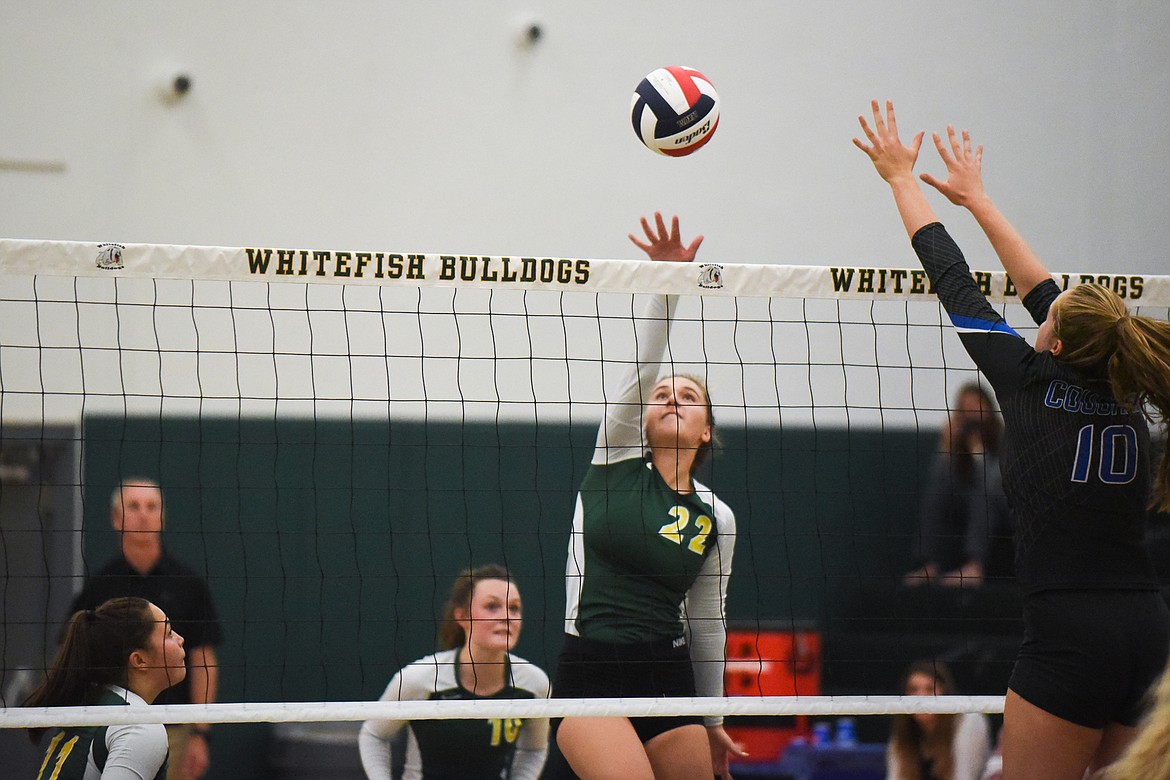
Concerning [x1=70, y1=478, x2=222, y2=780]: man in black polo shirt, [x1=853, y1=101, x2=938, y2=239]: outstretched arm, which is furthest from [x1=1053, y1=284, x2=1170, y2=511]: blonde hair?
[x1=70, y1=478, x2=222, y2=780]: man in black polo shirt

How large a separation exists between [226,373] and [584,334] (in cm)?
191

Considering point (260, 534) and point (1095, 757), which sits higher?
point (260, 534)

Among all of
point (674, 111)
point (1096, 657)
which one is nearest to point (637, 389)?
point (674, 111)

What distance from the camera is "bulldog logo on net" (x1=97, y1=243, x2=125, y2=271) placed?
334 cm

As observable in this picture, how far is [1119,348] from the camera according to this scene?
2.51 metres

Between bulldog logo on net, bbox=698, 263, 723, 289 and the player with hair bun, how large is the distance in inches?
38.3

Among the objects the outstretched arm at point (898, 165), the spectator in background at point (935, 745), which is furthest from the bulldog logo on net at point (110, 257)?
the spectator in background at point (935, 745)

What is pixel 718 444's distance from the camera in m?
4.07

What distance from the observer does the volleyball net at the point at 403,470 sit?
5.89 metres

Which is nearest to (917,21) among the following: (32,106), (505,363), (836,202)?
(836,202)

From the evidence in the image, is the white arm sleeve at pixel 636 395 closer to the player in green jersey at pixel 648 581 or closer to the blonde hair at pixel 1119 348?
the player in green jersey at pixel 648 581

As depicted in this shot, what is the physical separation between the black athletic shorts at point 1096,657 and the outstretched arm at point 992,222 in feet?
2.79

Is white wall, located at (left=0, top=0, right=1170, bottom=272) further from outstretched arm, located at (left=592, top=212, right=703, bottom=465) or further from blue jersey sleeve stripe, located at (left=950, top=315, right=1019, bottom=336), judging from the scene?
blue jersey sleeve stripe, located at (left=950, top=315, right=1019, bottom=336)

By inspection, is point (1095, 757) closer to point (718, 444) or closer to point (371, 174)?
point (718, 444)
